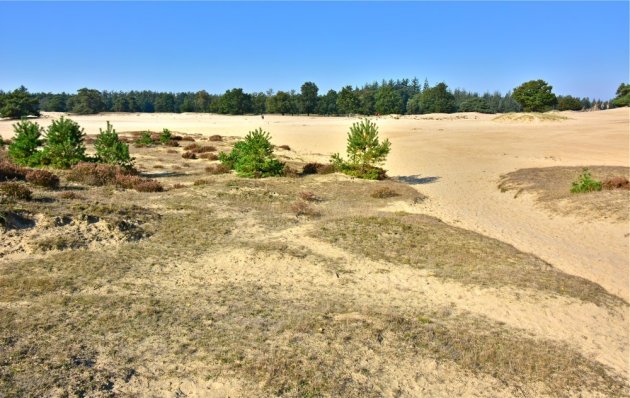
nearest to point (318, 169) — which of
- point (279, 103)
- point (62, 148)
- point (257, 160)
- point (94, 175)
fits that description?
point (257, 160)

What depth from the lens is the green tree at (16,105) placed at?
259 feet

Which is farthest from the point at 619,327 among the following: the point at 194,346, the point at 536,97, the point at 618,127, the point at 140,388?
the point at 536,97

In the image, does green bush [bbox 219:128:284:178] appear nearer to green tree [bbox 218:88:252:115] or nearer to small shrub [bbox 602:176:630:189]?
small shrub [bbox 602:176:630:189]

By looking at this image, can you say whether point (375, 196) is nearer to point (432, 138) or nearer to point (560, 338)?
point (560, 338)

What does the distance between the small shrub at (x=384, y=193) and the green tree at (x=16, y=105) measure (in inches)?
3322

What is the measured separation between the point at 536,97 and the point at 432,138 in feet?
159

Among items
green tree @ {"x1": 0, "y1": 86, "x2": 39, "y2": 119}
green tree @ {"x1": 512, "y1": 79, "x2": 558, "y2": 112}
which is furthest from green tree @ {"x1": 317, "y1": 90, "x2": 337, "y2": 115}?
green tree @ {"x1": 0, "y1": 86, "x2": 39, "y2": 119}

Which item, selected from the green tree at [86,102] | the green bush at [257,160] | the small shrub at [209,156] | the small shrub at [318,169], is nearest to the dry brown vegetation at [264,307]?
the green bush at [257,160]

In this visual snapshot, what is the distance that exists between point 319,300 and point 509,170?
24.3 meters

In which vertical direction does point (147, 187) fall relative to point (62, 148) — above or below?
below

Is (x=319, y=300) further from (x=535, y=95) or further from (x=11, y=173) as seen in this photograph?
(x=535, y=95)

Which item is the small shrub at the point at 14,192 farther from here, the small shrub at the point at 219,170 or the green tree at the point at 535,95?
the green tree at the point at 535,95

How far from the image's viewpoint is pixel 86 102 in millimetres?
108812

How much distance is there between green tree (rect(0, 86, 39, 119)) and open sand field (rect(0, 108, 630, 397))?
80.2 meters
